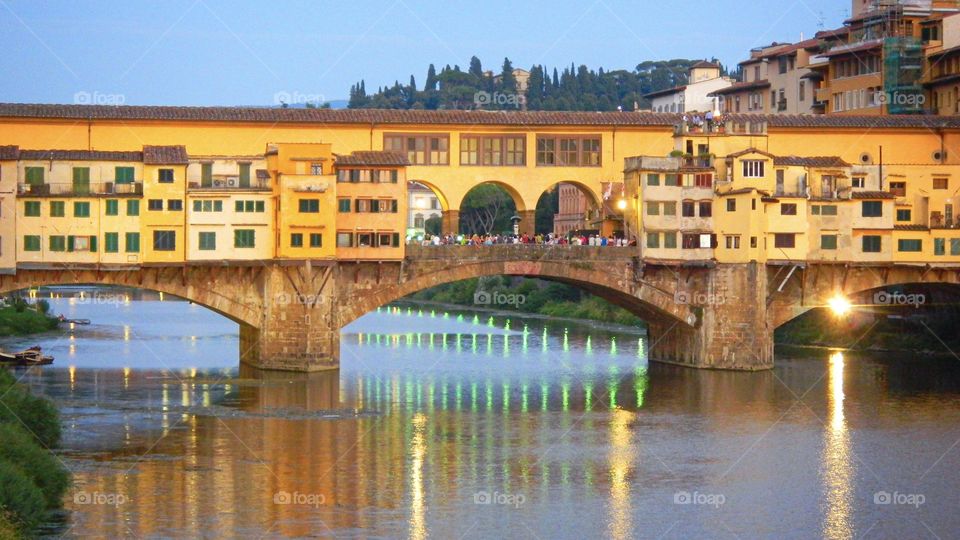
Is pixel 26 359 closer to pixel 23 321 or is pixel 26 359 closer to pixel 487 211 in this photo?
pixel 23 321

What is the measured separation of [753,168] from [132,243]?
2249cm

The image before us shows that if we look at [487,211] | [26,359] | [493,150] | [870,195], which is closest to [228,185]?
[493,150]

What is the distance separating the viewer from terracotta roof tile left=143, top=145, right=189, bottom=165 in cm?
6041

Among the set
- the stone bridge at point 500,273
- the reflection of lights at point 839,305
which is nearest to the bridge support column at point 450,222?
the stone bridge at point 500,273

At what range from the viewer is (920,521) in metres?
38.7

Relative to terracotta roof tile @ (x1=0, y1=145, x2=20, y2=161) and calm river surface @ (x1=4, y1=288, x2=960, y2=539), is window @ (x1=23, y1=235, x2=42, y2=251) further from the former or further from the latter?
calm river surface @ (x1=4, y1=288, x2=960, y2=539)

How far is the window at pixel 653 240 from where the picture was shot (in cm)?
6462

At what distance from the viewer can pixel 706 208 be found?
64.9 meters

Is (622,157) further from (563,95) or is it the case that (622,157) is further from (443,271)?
(563,95)

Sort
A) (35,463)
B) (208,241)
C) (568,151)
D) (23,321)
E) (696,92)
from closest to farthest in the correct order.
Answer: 1. (35,463)
2. (208,241)
3. (568,151)
4. (23,321)
5. (696,92)

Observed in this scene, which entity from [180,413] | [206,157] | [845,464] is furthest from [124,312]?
[845,464]

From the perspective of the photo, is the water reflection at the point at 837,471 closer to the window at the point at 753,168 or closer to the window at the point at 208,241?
the window at the point at 753,168

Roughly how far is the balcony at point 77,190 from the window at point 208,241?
2.77 meters

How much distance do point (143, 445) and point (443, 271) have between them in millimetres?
19851
